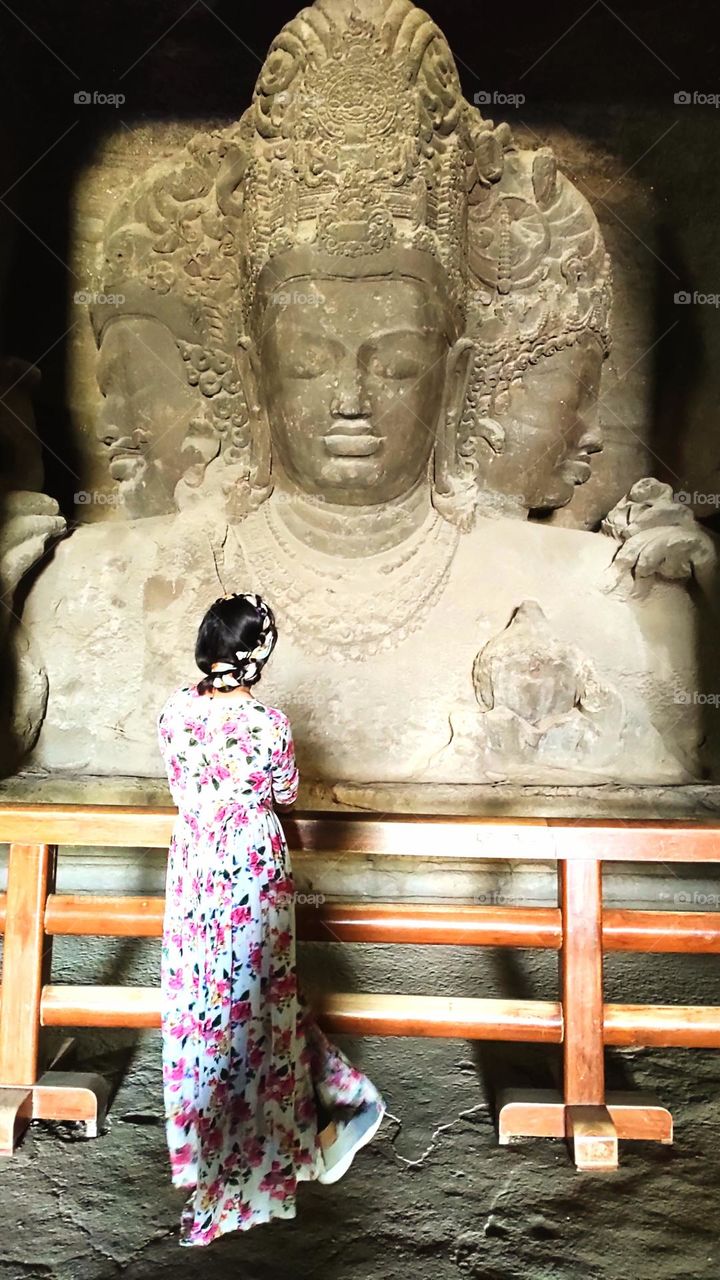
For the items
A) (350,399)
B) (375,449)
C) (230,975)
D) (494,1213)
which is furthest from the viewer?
(375,449)

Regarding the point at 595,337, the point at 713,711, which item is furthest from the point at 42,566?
the point at 713,711

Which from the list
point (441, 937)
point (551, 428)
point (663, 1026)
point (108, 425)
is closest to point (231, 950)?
point (441, 937)

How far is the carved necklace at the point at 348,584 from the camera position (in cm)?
415

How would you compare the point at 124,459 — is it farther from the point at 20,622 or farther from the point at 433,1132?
the point at 433,1132

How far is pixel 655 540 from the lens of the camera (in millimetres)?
4055

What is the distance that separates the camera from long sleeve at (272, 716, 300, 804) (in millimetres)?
1993

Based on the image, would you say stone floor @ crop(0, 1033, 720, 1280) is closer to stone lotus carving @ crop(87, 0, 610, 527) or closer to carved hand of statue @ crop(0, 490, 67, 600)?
carved hand of statue @ crop(0, 490, 67, 600)

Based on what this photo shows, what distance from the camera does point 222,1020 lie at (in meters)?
1.97

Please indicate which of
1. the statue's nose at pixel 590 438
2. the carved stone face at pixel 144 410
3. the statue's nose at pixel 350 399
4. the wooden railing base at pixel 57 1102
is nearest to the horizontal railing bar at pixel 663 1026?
the wooden railing base at pixel 57 1102

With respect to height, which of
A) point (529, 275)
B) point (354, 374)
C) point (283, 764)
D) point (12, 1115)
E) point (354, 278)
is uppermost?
point (529, 275)

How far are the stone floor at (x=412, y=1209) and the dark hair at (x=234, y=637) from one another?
47.1 inches

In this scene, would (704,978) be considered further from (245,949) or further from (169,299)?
(169,299)

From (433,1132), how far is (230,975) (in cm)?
84

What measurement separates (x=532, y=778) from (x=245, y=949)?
2123 millimetres
